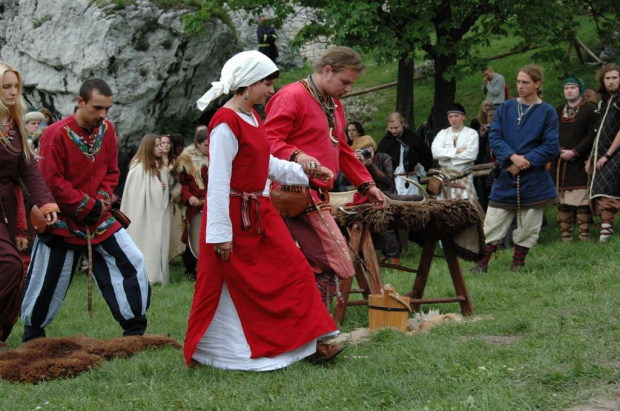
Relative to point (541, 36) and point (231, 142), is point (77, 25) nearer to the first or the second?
point (541, 36)

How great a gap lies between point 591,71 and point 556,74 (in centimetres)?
121

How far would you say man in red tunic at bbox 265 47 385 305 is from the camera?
20.5 ft

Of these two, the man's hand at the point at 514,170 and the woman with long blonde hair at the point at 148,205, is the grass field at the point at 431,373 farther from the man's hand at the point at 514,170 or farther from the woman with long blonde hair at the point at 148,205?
the woman with long blonde hair at the point at 148,205

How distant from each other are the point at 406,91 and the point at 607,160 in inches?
222

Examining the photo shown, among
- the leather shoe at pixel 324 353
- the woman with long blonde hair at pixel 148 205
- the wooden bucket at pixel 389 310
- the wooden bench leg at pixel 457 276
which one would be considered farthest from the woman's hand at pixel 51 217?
the woman with long blonde hair at pixel 148 205

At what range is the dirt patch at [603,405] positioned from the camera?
4.09 meters

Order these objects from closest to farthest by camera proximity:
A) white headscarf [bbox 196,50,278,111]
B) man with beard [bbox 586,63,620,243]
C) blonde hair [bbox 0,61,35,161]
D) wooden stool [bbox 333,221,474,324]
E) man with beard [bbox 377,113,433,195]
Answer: white headscarf [bbox 196,50,278,111] < blonde hair [bbox 0,61,35,161] < wooden stool [bbox 333,221,474,324] < man with beard [bbox 586,63,620,243] < man with beard [bbox 377,113,433,195]

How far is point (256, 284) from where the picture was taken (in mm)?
5414

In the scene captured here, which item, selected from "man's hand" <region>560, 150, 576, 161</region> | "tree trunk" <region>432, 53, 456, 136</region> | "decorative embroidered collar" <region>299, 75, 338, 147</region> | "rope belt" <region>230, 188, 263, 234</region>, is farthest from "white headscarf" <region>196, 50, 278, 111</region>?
"tree trunk" <region>432, 53, 456, 136</region>

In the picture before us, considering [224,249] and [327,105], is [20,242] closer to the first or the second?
[224,249]

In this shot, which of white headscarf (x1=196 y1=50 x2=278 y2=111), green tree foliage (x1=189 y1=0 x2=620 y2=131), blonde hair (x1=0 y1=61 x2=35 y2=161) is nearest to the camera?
white headscarf (x1=196 y1=50 x2=278 y2=111)

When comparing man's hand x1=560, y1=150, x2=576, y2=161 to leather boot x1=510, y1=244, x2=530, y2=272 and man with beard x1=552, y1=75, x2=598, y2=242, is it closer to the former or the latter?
man with beard x1=552, y1=75, x2=598, y2=242

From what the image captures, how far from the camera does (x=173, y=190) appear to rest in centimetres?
1182

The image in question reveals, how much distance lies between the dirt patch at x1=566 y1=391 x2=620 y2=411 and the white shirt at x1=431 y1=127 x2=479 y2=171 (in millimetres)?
7685
